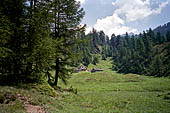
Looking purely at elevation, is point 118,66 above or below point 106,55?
below

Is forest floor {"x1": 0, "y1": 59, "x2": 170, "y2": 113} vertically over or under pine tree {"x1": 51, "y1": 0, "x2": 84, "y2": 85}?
under

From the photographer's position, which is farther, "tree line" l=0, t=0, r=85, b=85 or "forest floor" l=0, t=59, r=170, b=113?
"tree line" l=0, t=0, r=85, b=85

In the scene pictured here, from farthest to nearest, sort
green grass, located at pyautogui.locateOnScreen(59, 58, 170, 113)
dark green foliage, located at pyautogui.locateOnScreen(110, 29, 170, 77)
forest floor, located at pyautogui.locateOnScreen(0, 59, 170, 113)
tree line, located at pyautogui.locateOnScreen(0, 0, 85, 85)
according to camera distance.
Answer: dark green foliage, located at pyautogui.locateOnScreen(110, 29, 170, 77) → tree line, located at pyautogui.locateOnScreen(0, 0, 85, 85) → green grass, located at pyautogui.locateOnScreen(59, 58, 170, 113) → forest floor, located at pyautogui.locateOnScreen(0, 59, 170, 113)

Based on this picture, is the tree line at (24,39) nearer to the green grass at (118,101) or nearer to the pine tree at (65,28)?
the pine tree at (65,28)

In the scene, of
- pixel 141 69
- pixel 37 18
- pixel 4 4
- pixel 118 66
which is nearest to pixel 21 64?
pixel 37 18

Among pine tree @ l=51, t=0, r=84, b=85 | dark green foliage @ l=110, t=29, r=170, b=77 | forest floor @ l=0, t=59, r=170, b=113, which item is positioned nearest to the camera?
forest floor @ l=0, t=59, r=170, b=113

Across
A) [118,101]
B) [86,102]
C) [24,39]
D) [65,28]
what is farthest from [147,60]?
[24,39]

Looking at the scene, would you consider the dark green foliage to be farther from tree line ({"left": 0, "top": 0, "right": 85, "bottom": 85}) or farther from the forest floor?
tree line ({"left": 0, "top": 0, "right": 85, "bottom": 85})

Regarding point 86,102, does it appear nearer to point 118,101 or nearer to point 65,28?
point 118,101

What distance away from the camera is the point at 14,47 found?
13.9 m

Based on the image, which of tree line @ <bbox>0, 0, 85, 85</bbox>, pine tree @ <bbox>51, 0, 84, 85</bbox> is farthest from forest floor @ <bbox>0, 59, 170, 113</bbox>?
pine tree @ <bbox>51, 0, 84, 85</bbox>

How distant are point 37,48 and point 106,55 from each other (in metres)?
137

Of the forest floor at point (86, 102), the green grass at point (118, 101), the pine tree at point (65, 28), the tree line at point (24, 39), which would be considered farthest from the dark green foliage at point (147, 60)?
the tree line at point (24, 39)

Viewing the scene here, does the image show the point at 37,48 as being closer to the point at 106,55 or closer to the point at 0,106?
the point at 0,106
